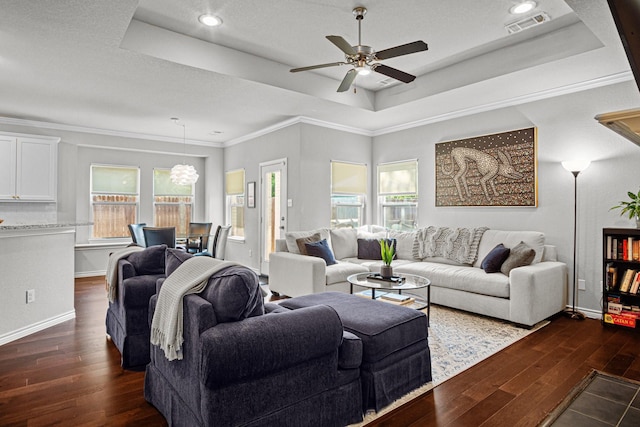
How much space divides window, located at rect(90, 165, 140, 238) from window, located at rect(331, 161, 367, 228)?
4.09 m

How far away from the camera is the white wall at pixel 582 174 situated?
4230 millimetres

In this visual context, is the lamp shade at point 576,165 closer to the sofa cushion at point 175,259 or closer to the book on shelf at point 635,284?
the book on shelf at point 635,284

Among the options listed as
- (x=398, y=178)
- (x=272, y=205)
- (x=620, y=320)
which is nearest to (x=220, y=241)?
(x=272, y=205)

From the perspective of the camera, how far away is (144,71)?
4.14 meters

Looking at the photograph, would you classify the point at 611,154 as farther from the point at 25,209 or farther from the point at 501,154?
the point at 25,209

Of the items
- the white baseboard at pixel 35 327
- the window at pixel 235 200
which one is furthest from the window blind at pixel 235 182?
the white baseboard at pixel 35 327

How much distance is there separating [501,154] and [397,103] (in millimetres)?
1559

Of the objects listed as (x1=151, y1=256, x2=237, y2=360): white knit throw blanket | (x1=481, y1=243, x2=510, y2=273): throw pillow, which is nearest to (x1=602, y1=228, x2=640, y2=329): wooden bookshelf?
(x1=481, y1=243, x2=510, y2=273): throw pillow

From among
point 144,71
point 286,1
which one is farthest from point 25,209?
point 286,1

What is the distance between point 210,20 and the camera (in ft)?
11.7

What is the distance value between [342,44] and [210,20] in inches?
55.2

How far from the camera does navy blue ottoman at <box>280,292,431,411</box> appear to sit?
233cm

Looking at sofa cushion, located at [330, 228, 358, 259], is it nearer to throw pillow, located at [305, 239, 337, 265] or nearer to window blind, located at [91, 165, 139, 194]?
throw pillow, located at [305, 239, 337, 265]

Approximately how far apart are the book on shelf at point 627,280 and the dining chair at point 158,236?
554cm
